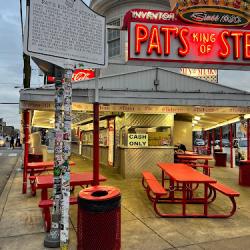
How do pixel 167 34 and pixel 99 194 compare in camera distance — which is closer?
pixel 99 194

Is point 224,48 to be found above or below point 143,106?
above

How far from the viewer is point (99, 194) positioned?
16.9 feet

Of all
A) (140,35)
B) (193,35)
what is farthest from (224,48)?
(140,35)

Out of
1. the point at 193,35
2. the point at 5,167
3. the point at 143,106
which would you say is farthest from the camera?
the point at 5,167

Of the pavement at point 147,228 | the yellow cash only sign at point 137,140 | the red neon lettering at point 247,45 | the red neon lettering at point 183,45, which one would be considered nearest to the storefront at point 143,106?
the yellow cash only sign at point 137,140

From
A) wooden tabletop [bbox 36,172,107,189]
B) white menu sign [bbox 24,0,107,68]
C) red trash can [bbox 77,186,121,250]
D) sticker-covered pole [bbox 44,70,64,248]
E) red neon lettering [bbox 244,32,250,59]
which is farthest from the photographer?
red neon lettering [bbox 244,32,250,59]

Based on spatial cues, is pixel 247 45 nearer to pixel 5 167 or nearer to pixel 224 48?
pixel 224 48

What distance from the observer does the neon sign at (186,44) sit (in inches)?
332

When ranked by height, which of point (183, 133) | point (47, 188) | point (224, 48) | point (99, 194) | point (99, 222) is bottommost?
point (99, 222)

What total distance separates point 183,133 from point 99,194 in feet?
46.9

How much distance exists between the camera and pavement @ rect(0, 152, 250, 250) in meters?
5.55

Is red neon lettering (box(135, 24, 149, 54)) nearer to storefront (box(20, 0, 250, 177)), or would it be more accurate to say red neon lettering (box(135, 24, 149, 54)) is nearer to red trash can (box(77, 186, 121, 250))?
storefront (box(20, 0, 250, 177))

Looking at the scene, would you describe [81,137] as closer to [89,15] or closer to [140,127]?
[140,127]

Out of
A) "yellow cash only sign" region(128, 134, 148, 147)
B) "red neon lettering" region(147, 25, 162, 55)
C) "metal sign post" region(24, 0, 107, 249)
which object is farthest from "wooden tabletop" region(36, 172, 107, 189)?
"yellow cash only sign" region(128, 134, 148, 147)
